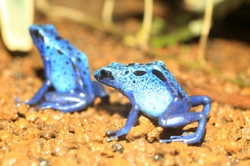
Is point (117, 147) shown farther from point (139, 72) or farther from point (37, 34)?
point (37, 34)

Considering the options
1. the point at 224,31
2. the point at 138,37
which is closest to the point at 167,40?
the point at 138,37

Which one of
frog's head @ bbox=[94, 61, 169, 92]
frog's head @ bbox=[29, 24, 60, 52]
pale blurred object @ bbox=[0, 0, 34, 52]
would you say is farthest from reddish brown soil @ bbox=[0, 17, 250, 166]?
frog's head @ bbox=[29, 24, 60, 52]

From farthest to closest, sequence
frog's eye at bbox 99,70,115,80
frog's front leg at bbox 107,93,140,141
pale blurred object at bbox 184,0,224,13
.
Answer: pale blurred object at bbox 184,0,224,13
frog's eye at bbox 99,70,115,80
frog's front leg at bbox 107,93,140,141

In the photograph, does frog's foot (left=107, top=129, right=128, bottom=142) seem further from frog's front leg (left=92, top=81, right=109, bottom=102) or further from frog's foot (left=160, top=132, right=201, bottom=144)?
frog's front leg (left=92, top=81, right=109, bottom=102)

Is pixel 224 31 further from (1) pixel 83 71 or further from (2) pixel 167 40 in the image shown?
(1) pixel 83 71

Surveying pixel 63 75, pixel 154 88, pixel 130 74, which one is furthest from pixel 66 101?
pixel 154 88
